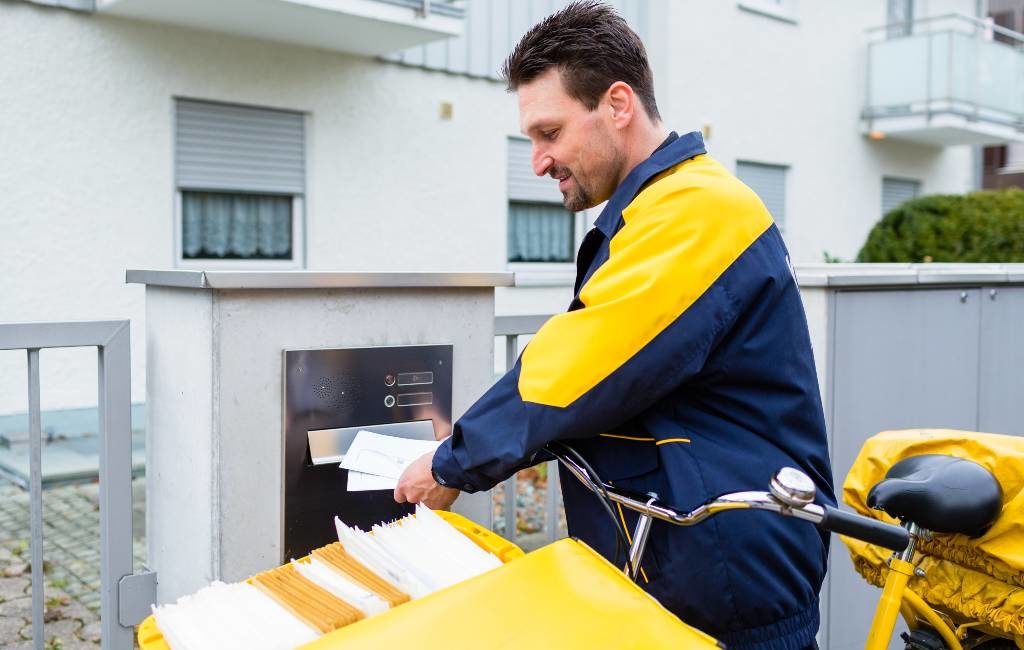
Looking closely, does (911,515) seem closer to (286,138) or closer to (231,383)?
(231,383)

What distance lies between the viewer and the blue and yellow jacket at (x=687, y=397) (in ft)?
5.03

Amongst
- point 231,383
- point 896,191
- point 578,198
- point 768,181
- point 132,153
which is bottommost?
point 231,383

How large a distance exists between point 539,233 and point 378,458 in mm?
8347

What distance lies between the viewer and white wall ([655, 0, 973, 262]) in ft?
37.0

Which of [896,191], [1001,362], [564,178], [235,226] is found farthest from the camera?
[896,191]

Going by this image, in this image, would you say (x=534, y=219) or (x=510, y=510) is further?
(x=534, y=219)

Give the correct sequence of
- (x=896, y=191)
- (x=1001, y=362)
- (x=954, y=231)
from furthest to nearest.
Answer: (x=896, y=191) → (x=954, y=231) → (x=1001, y=362)

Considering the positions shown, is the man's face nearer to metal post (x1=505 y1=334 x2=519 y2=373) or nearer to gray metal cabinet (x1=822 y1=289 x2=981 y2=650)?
metal post (x1=505 y1=334 x2=519 y2=373)

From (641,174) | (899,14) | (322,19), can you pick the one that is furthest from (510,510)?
(899,14)

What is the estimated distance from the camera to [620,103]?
5.91ft

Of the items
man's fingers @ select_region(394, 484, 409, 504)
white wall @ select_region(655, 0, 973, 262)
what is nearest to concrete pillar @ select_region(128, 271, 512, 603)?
man's fingers @ select_region(394, 484, 409, 504)

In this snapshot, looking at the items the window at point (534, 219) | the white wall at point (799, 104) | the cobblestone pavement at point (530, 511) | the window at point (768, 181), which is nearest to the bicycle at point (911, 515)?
the cobblestone pavement at point (530, 511)

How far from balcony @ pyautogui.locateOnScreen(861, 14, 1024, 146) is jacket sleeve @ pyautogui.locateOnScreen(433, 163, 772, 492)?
497 inches

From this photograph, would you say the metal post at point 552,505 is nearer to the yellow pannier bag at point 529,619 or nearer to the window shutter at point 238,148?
the yellow pannier bag at point 529,619
